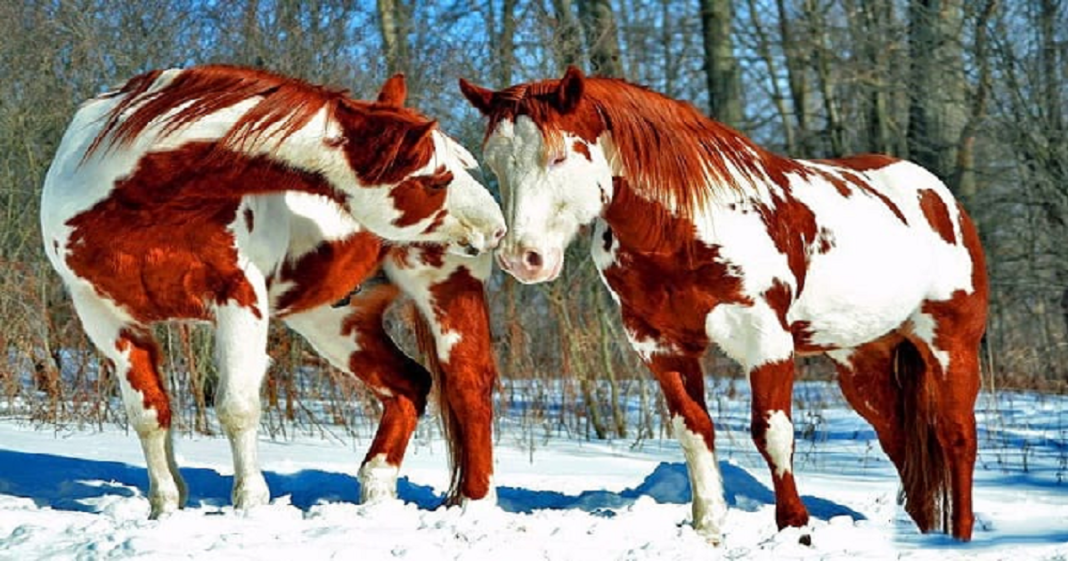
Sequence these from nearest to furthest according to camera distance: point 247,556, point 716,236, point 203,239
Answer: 1. point 247,556
2. point 716,236
3. point 203,239

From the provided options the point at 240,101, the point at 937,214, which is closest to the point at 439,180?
the point at 240,101

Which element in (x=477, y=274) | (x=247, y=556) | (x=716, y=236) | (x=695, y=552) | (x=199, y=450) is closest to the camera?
A: (x=247, y=556)

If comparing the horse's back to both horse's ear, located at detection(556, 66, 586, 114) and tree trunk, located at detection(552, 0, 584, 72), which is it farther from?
tree trunk, located at detection(552, 0, 584, 72)

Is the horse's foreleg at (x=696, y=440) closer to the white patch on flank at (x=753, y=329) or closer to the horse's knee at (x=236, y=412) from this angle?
the white patch on flank at (x=753, y=329)

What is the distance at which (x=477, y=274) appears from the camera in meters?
6.48

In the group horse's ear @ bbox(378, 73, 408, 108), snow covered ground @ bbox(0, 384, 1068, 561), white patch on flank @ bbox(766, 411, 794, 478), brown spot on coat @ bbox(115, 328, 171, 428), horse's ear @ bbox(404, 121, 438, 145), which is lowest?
snow covered ground @ bbox(0, 384, 1068, 561)

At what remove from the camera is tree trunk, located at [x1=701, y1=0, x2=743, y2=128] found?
16.5 meters

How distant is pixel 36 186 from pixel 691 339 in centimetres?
630

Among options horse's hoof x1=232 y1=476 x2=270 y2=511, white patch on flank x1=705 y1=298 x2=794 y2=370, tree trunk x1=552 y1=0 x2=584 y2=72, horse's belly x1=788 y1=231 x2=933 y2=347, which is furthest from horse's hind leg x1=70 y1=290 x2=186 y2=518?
tree trunk x1=552 y1=0 x2=584 y2=72

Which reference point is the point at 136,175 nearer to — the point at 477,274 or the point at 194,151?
the point at 194,151

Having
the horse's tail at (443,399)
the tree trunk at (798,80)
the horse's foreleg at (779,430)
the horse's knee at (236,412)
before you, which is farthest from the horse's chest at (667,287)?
the tree trunk at (798,80)

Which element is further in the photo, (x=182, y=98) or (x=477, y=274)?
(x=477, y=274)

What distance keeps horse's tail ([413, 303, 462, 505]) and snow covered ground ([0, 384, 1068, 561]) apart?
32 centimetres

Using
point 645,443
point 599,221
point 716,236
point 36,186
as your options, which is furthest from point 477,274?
point 36,186
